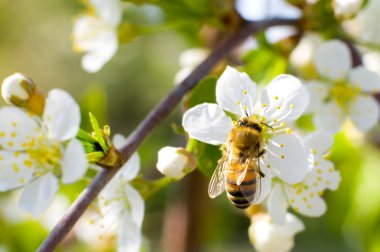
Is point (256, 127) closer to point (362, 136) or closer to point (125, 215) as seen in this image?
point (125, 215)

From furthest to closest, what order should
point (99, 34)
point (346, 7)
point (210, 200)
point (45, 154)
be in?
1. point (210, 200)
2. point (99, 34)
3. point (346, 7)
4. point (45, 154)

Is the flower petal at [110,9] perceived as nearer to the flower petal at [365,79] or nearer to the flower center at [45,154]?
the flower center at [45,154]

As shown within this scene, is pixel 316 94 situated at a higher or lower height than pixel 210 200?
higher

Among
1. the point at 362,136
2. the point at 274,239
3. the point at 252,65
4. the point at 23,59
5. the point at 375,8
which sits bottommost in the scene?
the point at 23,59

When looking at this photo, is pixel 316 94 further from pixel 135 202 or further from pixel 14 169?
pixel 14 169

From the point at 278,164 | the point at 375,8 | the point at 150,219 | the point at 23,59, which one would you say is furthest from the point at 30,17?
the point at 278,164

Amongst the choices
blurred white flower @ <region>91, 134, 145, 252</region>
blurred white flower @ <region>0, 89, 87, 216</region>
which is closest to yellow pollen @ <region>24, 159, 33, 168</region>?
blurred white flower @ <region>0, 89, 87, 216</region>

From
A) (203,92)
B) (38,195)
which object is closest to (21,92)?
(38,195)
